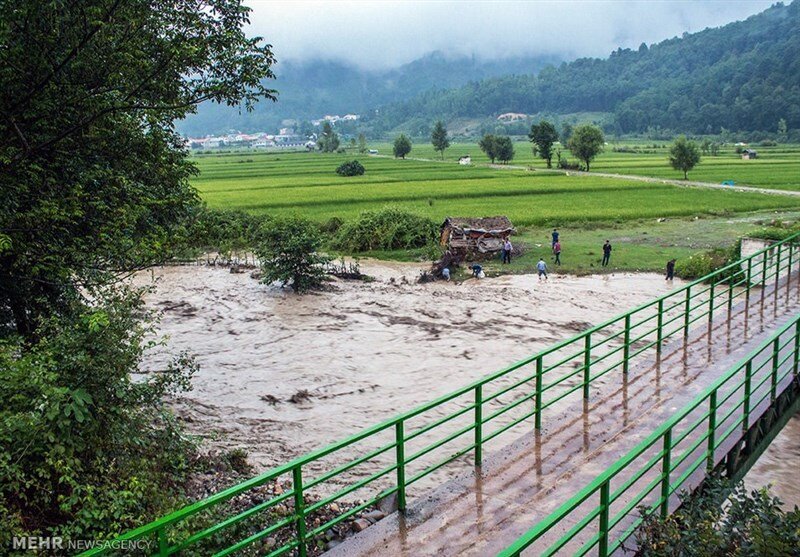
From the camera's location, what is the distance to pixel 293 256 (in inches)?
989

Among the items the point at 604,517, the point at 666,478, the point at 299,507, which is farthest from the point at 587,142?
the point at 299,507

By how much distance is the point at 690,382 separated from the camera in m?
9.01

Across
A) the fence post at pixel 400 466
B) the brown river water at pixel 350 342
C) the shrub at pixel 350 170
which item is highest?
the shrub at pixel 350 170

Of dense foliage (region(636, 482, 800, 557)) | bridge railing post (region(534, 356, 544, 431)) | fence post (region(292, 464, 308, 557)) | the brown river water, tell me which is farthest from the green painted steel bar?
the brown river water

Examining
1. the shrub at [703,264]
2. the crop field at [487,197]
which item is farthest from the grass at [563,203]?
the shrub at [703,264]

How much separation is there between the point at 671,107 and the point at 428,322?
161 m

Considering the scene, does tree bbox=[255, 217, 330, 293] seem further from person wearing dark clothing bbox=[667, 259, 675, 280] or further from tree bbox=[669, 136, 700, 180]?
tree bbox=[669, 136, 700, 180]

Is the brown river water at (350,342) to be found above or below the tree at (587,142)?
below

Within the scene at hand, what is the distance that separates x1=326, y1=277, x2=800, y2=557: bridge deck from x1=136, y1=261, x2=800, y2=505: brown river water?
305cm

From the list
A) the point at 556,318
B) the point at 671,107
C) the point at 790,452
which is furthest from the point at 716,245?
the point at 671,107

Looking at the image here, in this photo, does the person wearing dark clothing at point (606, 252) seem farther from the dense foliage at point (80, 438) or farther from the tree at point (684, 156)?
the tree at point (684, 156)

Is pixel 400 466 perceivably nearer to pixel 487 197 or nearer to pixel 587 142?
pixel 487 197

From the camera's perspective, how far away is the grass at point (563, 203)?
105ft

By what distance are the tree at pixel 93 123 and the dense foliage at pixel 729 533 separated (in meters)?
7.53
